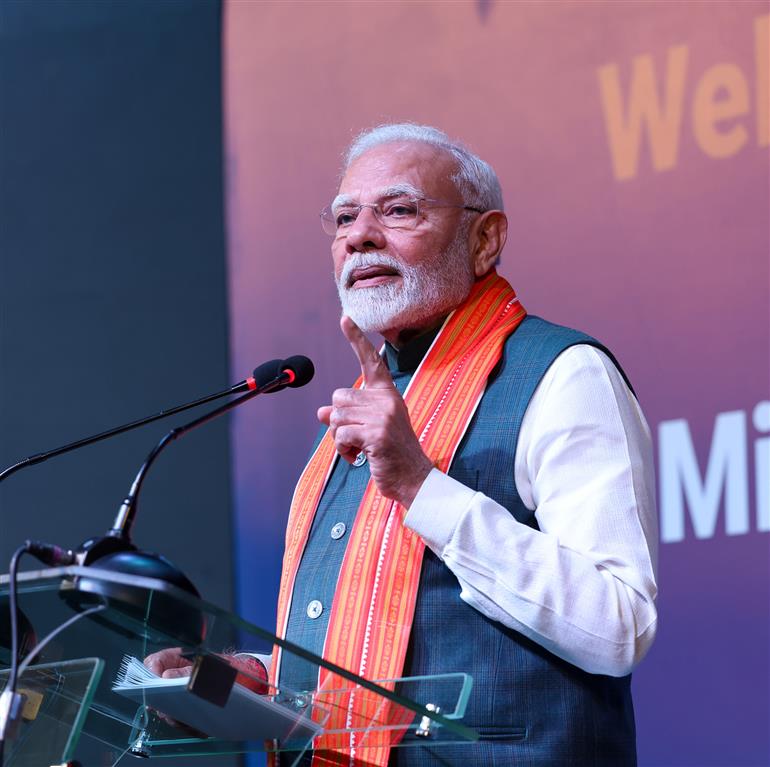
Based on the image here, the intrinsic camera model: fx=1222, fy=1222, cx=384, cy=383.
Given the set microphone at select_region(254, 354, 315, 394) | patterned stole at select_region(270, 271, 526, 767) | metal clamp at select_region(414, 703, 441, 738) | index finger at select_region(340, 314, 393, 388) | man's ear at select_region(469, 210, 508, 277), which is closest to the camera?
metal clamp at select_region(414, 703, 441, 738)

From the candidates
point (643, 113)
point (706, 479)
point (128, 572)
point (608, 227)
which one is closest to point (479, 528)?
point (128, 572)

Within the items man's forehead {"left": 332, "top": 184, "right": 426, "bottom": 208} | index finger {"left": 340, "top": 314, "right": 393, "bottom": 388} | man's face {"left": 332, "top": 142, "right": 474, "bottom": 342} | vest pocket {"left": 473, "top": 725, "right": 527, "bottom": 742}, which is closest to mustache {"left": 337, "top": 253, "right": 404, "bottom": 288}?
man's face {"left": 332, "top": 142, "right": 474, "bottom": 342}

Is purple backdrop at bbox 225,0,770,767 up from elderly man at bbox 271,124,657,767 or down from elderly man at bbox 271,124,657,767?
up

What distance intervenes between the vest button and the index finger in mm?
341

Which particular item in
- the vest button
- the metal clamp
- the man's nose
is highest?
the man's nose

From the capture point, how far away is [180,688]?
4.84ft

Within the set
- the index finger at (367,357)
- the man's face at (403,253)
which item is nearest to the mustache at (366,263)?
the man's face at (403,253)

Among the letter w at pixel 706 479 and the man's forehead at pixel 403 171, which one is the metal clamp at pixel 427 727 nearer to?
the man's forehead at pixel 403 171

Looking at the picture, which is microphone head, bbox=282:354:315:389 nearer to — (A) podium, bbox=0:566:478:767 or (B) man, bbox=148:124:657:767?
(B) man, bbox=148:124:657:767

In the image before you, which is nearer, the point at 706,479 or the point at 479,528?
the point at 479,528

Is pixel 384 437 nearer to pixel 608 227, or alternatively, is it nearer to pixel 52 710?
pixel 52 710

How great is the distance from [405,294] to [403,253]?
0.08 metres

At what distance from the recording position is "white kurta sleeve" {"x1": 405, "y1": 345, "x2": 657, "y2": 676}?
5.69 ft

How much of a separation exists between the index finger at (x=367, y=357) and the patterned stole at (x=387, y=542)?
0.70 feet
